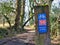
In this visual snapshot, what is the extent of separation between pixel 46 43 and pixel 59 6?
10.4 m

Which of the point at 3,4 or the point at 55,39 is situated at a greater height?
the point at 3,4

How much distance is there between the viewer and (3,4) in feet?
80.7

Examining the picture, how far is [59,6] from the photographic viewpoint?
18250 millimetres

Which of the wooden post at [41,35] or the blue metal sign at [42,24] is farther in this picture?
the wooden post at [41,35]

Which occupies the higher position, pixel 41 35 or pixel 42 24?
pixel 42 24

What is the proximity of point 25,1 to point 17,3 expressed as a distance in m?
2.62

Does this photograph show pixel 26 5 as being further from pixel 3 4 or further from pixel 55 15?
pixel 55 15

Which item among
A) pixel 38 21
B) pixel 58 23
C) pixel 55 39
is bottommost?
pixel 55 39

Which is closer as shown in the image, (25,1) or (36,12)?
(36,12)

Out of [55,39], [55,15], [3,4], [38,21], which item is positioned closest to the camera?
[38,21]

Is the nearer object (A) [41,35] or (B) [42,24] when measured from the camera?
(B) [42,24]

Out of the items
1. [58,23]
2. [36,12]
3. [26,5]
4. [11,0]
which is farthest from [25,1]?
[36,12]

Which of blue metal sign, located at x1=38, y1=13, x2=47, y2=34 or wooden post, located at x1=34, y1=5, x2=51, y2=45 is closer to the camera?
blue metal sign, located at x1=38, y1=13, x2=47, y2=34

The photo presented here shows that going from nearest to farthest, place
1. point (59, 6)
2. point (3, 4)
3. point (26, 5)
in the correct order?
point (59, 6)
point (3, 4)
point (26, 5)
